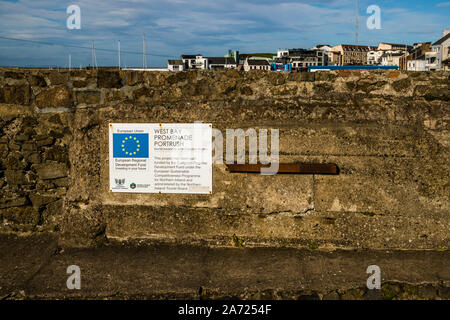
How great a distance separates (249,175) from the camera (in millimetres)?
4352

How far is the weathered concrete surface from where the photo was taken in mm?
3570

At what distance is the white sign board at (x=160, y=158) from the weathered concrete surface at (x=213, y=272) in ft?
2.26

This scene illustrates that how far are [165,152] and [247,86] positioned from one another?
1172 mm

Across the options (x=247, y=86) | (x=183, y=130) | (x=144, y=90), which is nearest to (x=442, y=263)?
(x=247, y=86)

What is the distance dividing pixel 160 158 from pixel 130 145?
379mm

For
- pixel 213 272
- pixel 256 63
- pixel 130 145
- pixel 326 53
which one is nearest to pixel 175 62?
pixel 256 63

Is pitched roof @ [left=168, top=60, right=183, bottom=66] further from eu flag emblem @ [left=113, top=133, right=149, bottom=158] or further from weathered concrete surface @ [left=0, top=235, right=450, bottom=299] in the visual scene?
weathered concrete surface @ [left=0, top=235, right=450, bottom=299]

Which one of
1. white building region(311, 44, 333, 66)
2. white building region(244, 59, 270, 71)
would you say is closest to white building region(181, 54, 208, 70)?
white building region(244, 59, 270, 71)

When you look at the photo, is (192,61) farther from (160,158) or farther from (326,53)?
(160,158)

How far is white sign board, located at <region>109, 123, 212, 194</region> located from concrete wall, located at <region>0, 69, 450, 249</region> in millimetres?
92

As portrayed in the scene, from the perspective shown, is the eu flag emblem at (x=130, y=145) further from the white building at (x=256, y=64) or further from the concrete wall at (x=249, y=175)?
Result: the white building at (x=256, y=64)

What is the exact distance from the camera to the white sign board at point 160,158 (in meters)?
4.38

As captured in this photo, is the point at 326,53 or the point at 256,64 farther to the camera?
the point at 326,53
